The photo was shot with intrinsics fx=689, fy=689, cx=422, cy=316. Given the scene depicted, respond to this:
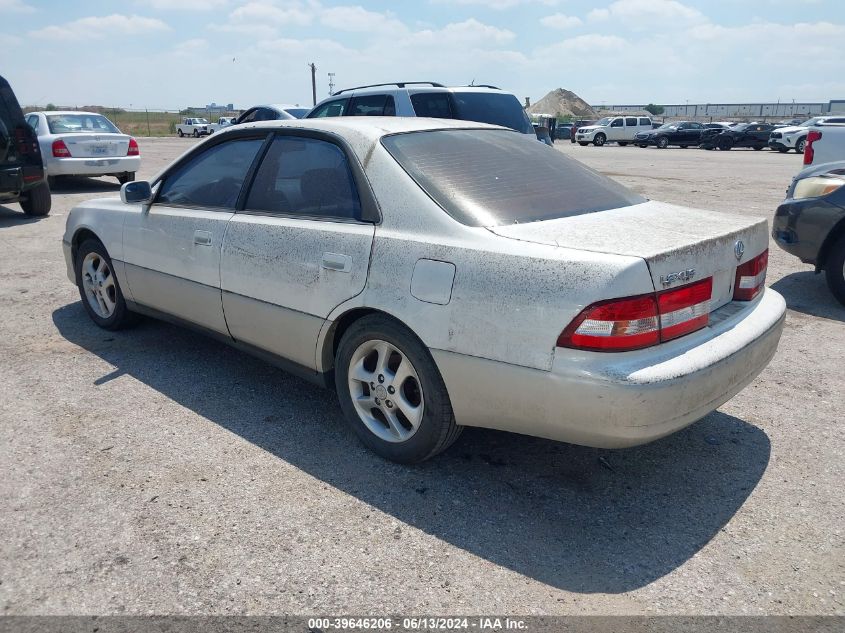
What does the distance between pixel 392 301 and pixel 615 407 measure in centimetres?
105

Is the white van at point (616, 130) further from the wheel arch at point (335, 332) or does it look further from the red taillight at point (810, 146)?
the wheel arch at point (335, 332)

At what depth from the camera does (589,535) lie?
279 centimetres

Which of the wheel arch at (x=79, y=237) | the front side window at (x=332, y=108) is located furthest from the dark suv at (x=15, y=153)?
the wheel arch at (x=79, y=237)

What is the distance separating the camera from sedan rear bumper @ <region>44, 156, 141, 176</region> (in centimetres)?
1255

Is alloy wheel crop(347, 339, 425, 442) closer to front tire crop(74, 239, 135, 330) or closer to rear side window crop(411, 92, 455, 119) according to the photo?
front tire crop(74, 239, 135, 330)

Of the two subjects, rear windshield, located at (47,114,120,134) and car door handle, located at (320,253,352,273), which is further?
rear windshield, located at (47,114,120,134)

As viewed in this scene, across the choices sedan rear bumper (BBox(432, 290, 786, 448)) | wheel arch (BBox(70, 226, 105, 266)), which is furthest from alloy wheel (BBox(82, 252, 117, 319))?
sedan rear bumper (BBox(432, 290, 786, 448))

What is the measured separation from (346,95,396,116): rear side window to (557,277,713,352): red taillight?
7843 mm

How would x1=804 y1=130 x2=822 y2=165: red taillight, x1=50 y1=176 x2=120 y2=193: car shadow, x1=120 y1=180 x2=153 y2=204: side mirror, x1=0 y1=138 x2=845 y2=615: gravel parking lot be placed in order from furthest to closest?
x1=50 y1=176 x2=120 y2=193: car shadow
x1=804 y1=130 x2=822 y2=165: red taillight
x1=120 y1=180 x2=153 y2=204: side mirror
x1=0 y1=138 x2=845 y2=615: gravel parking lot

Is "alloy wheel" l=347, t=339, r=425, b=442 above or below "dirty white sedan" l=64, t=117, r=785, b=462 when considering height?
below

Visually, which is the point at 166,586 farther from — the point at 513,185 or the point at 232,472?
the point at 513,185

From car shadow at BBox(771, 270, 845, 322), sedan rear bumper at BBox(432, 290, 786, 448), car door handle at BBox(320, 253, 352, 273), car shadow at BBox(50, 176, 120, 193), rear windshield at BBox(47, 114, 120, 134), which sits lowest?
car shadow at BBox(771, 270, 845, 322)

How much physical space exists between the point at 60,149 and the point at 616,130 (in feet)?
125

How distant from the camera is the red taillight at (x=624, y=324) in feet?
8.34
